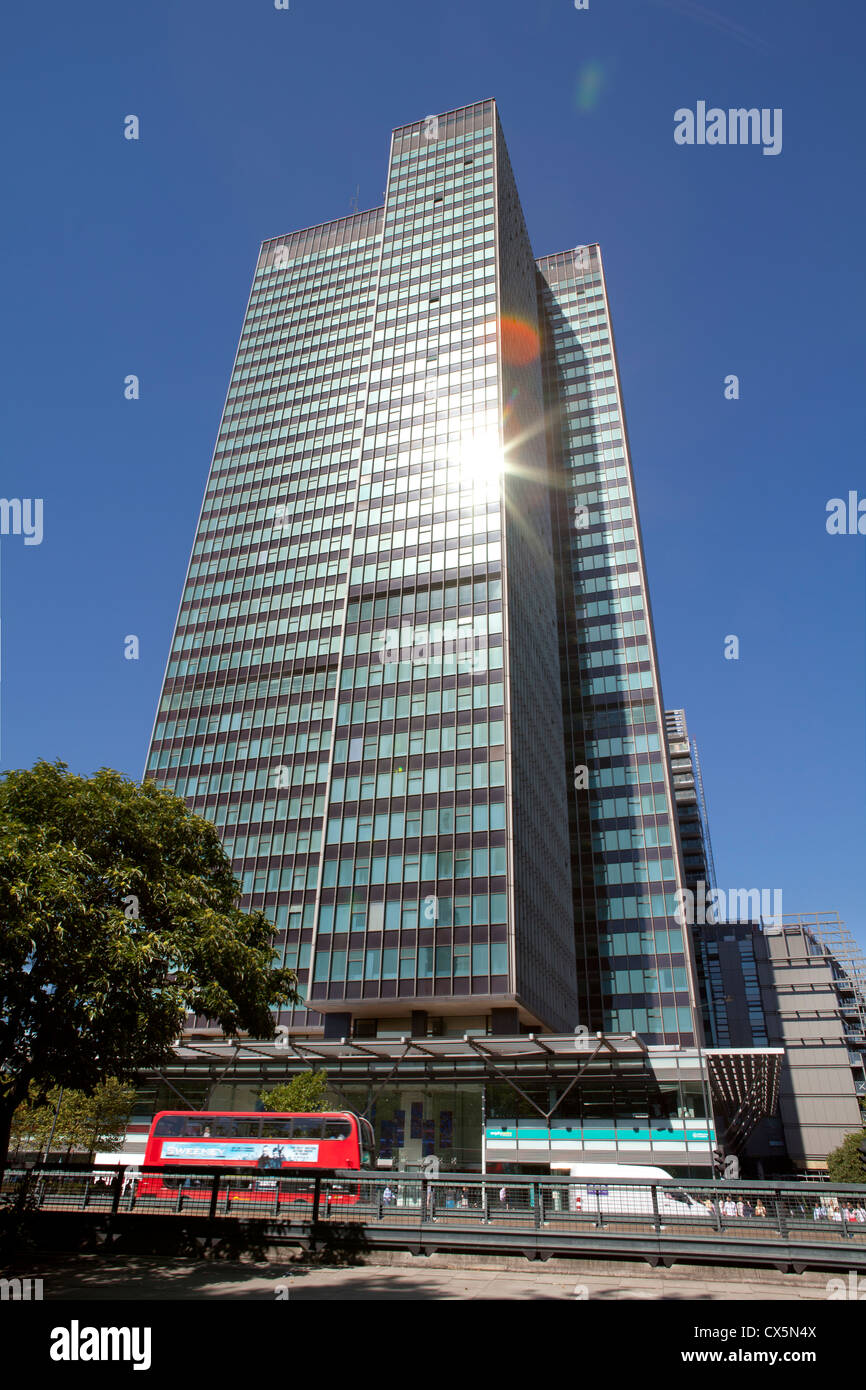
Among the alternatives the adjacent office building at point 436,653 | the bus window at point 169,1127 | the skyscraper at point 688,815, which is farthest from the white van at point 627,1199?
the skyscraper at point 688,815

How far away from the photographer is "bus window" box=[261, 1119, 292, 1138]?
113 ft

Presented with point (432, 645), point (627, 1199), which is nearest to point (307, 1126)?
point (627, 1199)

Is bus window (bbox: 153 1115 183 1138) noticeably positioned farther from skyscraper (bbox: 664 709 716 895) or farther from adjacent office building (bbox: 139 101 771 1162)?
skyscraper (bbox: 664 709 716 895)

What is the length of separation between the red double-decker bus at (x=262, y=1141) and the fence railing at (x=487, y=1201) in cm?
1557

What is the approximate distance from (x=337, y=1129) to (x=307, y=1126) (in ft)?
4.16

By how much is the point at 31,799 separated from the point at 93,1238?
9.97m

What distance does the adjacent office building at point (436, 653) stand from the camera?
2266 inches

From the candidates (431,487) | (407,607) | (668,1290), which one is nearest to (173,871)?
(668,1290)

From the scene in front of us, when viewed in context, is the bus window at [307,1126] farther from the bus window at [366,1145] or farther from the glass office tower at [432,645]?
A: the glass office tower at [432,645]

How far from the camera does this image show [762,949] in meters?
115

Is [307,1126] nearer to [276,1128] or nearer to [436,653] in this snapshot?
[276,1128]

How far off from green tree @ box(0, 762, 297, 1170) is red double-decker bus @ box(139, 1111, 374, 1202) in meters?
14.3

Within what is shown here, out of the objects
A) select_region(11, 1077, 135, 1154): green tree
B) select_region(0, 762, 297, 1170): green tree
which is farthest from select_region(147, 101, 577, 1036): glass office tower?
select_region(0, 762, 297, 1170): green tree
